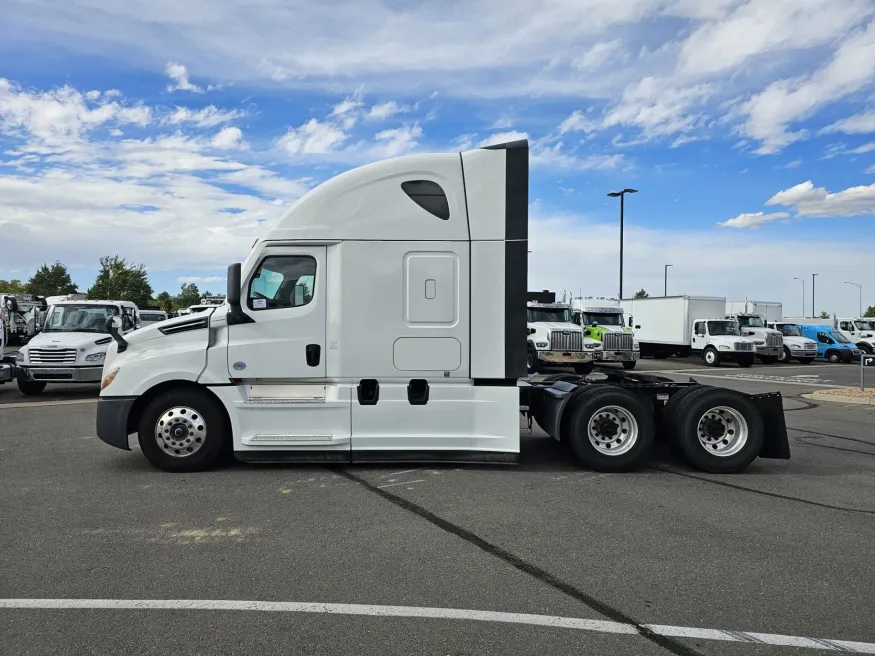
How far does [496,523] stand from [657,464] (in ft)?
10.4

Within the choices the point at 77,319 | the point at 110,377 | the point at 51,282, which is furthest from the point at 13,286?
the point at 110,377

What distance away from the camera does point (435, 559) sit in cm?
469

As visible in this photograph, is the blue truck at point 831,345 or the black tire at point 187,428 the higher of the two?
the blue truck at point 831,345

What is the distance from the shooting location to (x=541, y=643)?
348 cm

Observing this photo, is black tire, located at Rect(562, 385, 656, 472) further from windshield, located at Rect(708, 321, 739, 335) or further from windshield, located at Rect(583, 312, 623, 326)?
windshield, located at Rect(708, 321, 739, 335)

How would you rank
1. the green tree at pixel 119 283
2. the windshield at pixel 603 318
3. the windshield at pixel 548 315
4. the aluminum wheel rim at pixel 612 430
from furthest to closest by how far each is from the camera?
1. the green tree at pixel 119 283
2. the windshield at pixel 603 318
3. the windshield at pixel 548 315
4. the aluminum wheel rim at pixel 612 430

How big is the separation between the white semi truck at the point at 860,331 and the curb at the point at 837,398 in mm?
24680

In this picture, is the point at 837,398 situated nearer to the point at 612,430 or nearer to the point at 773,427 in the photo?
the point at 773,427

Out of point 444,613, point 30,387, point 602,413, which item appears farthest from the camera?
point 30,387

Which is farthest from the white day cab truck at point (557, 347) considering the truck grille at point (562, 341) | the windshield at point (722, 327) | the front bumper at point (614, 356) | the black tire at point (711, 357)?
the windshield at point (722, 327)

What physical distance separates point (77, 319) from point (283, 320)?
10.9 m

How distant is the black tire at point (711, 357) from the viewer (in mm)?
29094

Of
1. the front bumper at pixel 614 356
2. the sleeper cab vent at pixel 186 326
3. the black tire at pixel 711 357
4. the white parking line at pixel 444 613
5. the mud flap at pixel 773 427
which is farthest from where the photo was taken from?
the black tire at pixel 711 357

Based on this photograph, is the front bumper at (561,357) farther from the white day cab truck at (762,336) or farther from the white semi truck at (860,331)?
the white semi truck at (860,331)
